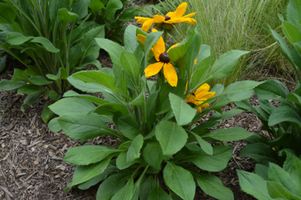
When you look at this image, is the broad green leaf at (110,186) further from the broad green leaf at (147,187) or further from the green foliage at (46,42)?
the green foliage at (46,42)

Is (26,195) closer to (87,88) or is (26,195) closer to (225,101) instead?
(87,88)

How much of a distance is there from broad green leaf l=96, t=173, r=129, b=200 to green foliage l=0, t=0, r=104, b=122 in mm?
935

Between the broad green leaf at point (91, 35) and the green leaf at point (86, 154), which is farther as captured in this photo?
the broad green leaf at point (91, 35)

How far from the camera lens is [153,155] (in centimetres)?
135

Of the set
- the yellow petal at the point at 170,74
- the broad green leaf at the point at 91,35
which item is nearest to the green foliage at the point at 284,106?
the yellow petal at the point at 170,74

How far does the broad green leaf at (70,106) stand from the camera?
1.63 metres

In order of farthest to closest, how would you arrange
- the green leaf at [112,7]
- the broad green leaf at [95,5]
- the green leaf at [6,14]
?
the green leaf at [112,7], the broad green leaf at [95,5], the green leaf at [6,14]

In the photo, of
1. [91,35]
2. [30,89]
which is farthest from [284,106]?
[30,89]

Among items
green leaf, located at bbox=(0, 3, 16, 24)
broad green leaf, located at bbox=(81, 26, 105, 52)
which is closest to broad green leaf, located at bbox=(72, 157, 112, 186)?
broad green leaf, located at bbox=(81, 26, 105, 52)

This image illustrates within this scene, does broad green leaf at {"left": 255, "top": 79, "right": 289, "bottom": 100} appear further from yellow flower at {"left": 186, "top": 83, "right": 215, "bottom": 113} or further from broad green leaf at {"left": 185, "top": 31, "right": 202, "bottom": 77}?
broad green leaf at {"left": 185, "top": 31, "right": 202, "bottom": 77}

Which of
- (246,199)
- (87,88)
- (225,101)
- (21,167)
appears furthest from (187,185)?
(21,167)

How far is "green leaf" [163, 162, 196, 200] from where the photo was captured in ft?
4.08

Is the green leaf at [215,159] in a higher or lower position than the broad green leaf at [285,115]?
lower

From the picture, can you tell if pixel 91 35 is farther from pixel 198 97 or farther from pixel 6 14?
pixel 198 97
